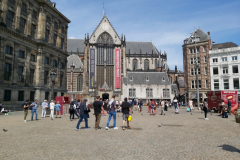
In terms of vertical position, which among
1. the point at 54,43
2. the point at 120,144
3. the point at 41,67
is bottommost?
the point at 120,144

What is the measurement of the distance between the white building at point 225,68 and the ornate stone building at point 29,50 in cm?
3382

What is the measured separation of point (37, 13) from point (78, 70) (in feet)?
99.4

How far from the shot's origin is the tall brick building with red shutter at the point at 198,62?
46441 mm

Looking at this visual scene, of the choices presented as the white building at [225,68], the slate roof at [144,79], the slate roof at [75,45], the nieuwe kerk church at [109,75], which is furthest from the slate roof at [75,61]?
the white building at [225,68]

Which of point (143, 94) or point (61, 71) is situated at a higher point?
point (61, 71)

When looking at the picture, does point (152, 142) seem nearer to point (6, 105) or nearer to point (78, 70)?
point (6, 105)

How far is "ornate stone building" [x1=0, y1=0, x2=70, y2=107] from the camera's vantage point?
25578 mm

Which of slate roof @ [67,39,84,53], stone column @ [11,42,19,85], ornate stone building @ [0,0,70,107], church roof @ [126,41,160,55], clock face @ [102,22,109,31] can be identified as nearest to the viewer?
ornate stone building @ [0,0,70,107]

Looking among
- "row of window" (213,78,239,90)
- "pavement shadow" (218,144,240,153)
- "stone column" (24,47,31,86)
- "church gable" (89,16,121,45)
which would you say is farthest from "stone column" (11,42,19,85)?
"row of window" (213,78,239,90)

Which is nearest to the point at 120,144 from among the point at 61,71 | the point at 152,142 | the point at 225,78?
the point at 152,142

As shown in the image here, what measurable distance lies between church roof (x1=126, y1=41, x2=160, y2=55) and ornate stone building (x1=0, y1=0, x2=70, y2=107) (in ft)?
131

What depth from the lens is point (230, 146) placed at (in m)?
6.71

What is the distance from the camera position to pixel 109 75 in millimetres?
60312

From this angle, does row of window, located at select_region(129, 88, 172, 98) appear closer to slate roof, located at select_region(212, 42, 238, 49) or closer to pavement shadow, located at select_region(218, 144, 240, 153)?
slate roof, located at select_region(212, 42, 238, 49)
